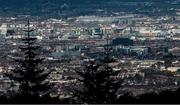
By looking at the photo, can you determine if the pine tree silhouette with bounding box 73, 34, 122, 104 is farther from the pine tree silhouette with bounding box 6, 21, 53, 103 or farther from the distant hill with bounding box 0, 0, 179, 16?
the distant hill with bounding box 0, 0, 179, 16

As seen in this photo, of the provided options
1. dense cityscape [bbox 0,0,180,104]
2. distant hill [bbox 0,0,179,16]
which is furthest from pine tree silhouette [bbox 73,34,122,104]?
distant hill [bbox 0,0,179,16]

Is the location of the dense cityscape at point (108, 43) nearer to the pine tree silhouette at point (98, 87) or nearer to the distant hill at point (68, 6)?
the distant hill at point (68, 6)

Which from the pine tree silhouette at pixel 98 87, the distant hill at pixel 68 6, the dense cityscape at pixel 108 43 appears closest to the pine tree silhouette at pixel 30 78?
the pine tree silhouette at pixel 98 87

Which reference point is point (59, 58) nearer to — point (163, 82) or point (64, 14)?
point (163, 82)

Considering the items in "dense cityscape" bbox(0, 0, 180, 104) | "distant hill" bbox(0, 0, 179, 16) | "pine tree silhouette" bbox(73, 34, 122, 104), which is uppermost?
"pine tree silhouette" bbox(73, 34, 122, 104)

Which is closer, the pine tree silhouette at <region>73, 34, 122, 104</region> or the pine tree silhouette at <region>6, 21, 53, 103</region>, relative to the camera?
the pine tree silhouette at <region>73, 34, 122, 104</region>

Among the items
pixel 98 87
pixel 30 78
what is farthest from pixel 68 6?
pixel 98 87

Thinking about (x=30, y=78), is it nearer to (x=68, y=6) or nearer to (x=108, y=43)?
(x=108, y=43)

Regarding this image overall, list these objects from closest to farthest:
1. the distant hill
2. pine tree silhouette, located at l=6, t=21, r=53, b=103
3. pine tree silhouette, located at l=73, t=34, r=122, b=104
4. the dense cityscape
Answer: pine tree silhouette, located at l=73, t=34, r=122, b=104 < pine tree silhouette, located at l=6, t=21, r=53, b=103 < the dense cityscape < the distant hill
